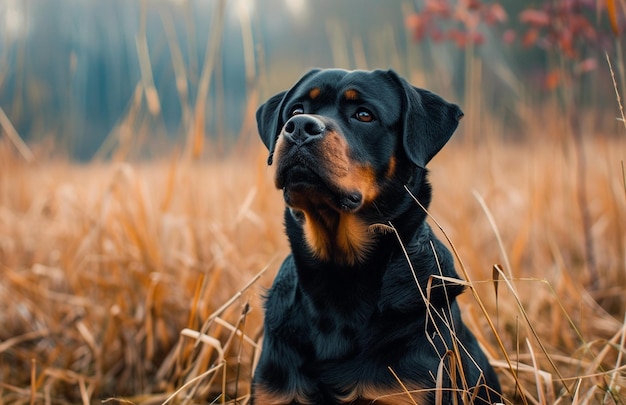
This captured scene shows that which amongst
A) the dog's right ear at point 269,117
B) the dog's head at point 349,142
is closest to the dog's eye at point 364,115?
the dog's head at point 349,142

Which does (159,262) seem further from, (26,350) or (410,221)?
(410,221)

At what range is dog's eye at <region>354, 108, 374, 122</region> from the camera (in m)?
2.14

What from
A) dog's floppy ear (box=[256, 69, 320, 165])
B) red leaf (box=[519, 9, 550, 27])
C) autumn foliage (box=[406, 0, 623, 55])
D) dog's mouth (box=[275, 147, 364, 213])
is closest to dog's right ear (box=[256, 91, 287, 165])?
dog's floppy ear (box=[256, 69, 320, 165])

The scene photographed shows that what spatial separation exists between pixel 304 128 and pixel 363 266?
1.55 feet

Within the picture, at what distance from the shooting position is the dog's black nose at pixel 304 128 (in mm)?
1855

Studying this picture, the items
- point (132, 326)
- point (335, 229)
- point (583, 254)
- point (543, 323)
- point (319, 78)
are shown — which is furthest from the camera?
point (583, 254)

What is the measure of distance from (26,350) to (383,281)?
2.01 m

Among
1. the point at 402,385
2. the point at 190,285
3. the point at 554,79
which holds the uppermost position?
the point at 554,79

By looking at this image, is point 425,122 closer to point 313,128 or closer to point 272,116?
point 313,128

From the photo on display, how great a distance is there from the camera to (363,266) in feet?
6.62

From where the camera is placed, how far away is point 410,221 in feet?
6.78

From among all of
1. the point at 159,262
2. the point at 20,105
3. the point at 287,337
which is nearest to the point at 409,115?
the point at 287,337

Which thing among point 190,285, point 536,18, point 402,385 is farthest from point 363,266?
point 536,18

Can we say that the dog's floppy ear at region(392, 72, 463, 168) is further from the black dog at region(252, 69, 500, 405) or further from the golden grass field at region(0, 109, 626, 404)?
the golden grass field at region(0, 109, 626, 404)
